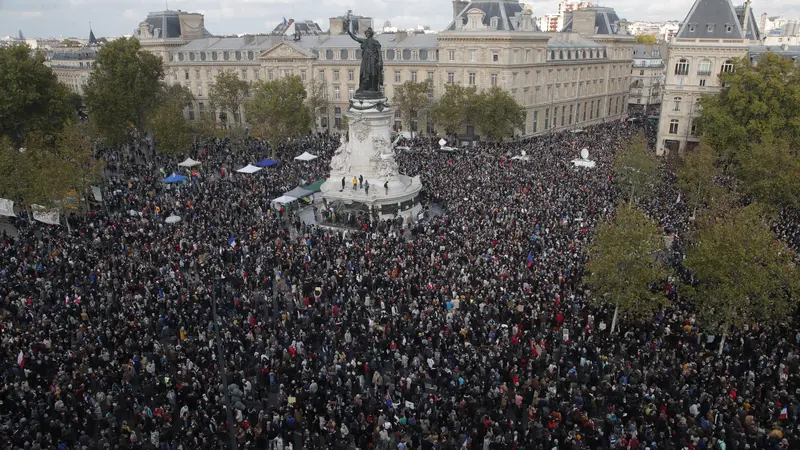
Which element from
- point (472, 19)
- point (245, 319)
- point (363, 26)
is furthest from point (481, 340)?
point (363, 26)

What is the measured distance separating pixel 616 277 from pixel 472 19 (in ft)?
157

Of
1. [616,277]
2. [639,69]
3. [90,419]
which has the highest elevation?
[639,69]

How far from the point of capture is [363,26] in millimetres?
80125

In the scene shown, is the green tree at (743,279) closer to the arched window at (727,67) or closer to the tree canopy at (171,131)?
the arched window at (727,67)

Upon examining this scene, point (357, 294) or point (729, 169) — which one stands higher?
point (729, 169)

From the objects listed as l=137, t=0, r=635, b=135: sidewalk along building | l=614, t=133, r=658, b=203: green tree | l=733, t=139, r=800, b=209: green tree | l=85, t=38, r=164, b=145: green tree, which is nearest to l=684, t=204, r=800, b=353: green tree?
l=614, t=133, r=658, b=203: green tree

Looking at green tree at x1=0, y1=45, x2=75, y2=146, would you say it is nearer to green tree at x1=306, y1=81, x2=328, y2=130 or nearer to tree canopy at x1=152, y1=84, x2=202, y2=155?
tree canopy at x1=152, y1=84, x2=202, y2=155

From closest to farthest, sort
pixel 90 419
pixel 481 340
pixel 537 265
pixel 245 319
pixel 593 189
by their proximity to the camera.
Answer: pixel 90 419 → pixel 481 340 → pixel 245 319 → pixel 537 265 → pixel 593 189

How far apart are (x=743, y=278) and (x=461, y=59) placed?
159 ft

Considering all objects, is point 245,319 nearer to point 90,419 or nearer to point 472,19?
point 90,419

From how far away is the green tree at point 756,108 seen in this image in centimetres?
4491

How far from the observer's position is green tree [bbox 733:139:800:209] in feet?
115

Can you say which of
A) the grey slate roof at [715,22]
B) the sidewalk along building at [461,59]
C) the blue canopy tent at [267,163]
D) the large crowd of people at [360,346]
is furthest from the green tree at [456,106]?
the large crowd of people at [360,346]

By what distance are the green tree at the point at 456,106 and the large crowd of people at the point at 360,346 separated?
2642 cm
